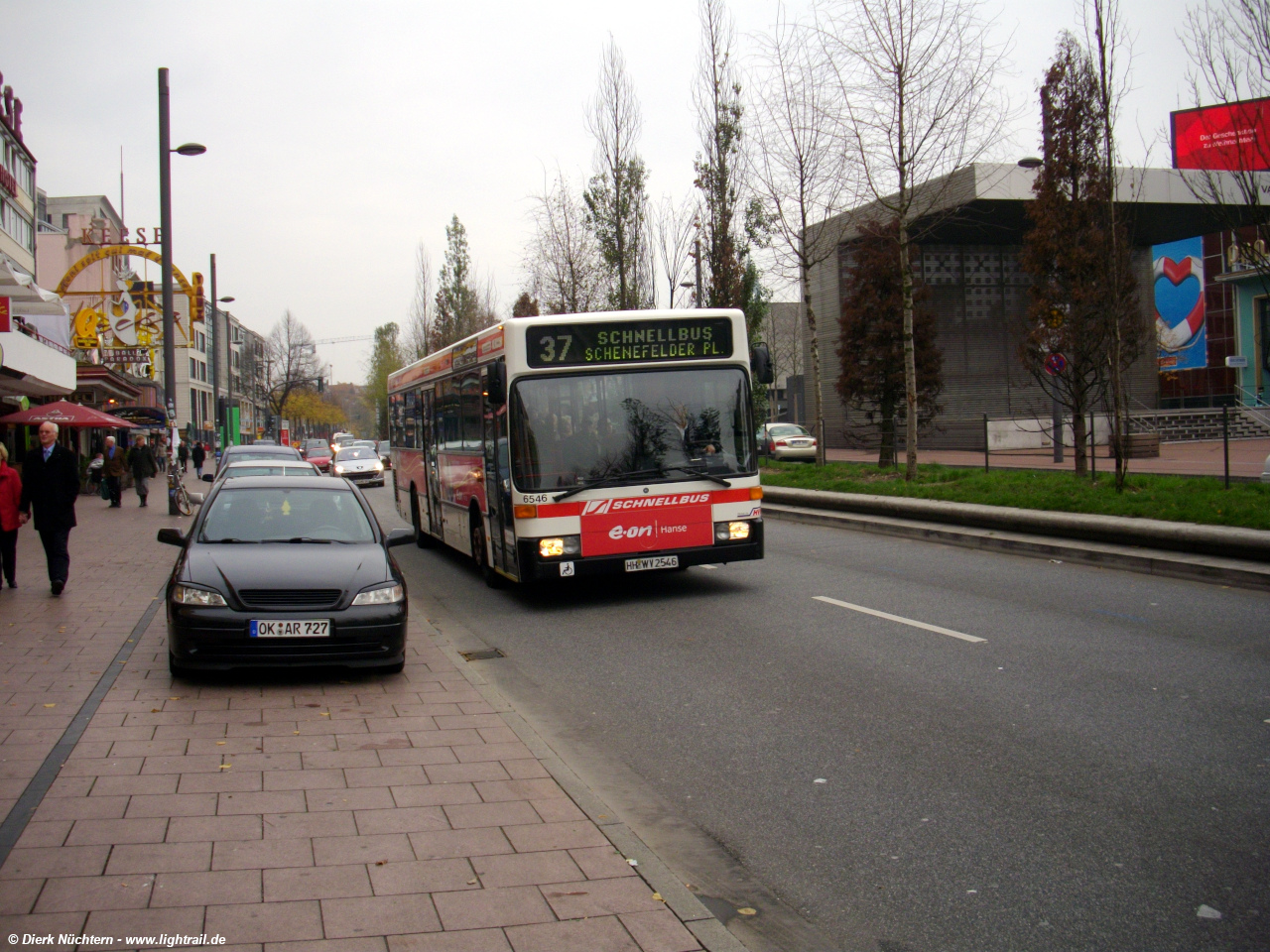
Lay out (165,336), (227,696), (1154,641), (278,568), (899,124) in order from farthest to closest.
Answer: (165,336) < (899,124) < (1154,641) < (278,568) < (227,696)

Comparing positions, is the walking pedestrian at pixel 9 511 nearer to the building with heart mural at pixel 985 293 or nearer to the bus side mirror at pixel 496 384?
the bus side mirror at pixel 496 384

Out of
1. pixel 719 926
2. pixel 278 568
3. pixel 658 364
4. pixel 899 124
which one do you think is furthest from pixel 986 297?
pixel 719 926

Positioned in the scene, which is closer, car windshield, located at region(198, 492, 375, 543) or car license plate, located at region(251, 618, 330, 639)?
car license plate, located at region(251, 618, 330, 639)

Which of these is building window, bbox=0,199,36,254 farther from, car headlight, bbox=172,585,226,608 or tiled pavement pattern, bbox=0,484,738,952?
tiled pavement pattern, bbox=0,484,738,952

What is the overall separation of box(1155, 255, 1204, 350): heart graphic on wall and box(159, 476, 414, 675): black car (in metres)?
61.8

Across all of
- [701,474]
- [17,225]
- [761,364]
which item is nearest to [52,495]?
[701,474]

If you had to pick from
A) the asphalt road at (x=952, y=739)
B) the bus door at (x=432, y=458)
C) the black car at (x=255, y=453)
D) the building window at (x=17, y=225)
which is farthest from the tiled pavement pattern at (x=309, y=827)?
the building window at (x=17, y=225)

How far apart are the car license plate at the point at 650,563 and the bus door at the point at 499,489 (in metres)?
1.13

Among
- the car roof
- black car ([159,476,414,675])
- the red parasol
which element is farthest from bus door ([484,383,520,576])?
the red parasol

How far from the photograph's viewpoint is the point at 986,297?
4562cm

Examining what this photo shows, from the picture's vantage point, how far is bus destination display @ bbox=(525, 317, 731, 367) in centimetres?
1068

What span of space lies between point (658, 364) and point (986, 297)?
126ft

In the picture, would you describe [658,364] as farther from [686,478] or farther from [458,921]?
[458,921]

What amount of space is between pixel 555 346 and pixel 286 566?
398 cm
